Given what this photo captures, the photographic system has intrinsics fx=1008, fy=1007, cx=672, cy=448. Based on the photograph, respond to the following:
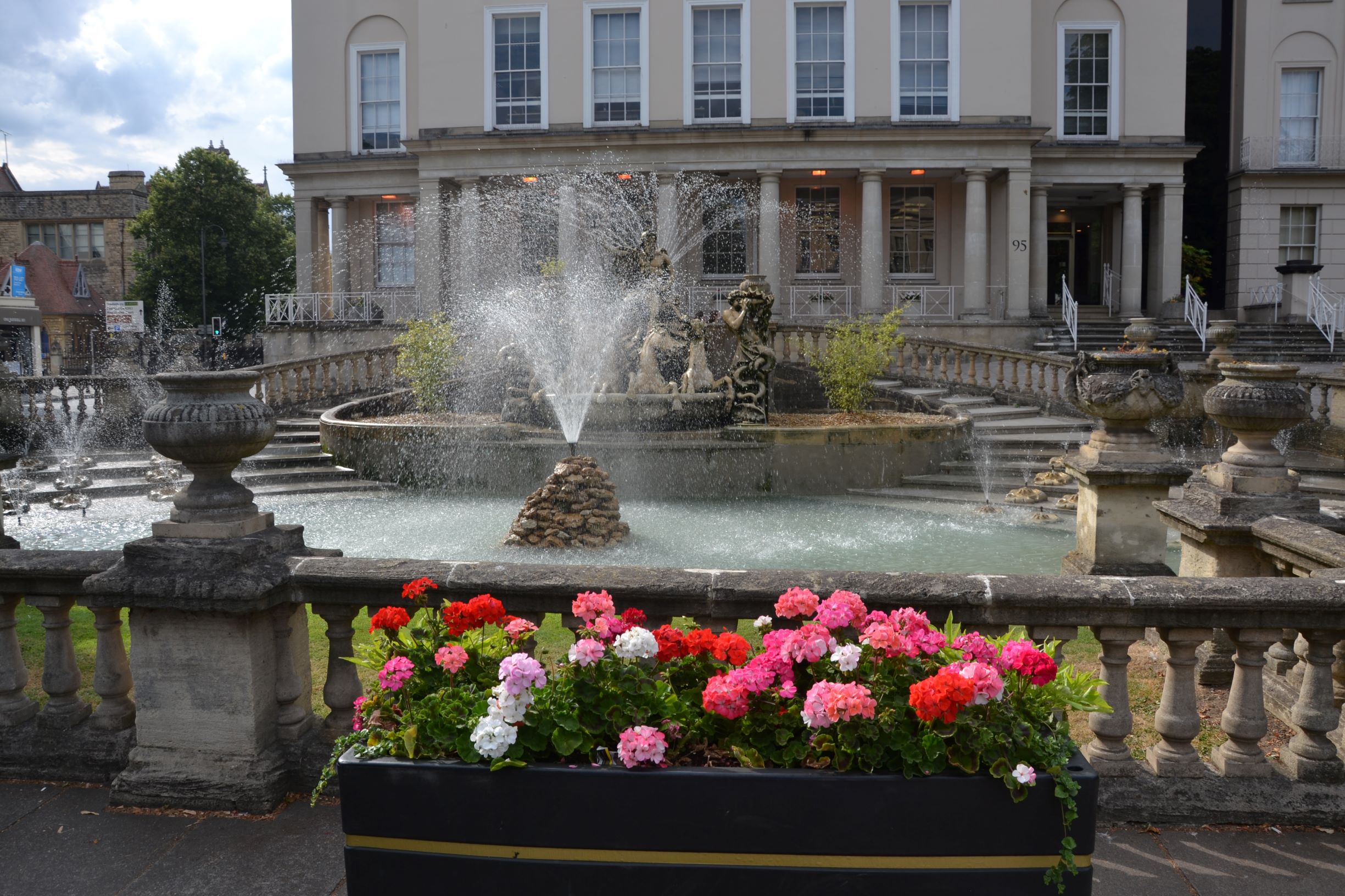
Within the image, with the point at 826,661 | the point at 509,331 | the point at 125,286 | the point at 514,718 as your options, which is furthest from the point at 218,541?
the point at 125,286

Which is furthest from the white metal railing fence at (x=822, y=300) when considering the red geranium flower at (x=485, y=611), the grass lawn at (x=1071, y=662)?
the red geranium flower at (x=485, y=611)

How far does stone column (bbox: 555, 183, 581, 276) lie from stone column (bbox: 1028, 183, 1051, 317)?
1177 centimetres

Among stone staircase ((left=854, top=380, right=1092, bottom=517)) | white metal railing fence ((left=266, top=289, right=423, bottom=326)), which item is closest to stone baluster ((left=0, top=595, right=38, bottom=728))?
stone staircase ((left=854, top=380, right=1092, bottom=517))

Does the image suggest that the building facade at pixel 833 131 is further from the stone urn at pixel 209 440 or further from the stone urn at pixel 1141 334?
the stone urn at pixel 209 440

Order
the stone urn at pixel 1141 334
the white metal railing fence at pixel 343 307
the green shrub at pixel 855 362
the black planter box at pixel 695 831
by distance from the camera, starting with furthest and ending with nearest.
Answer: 1. the white metal railing fence at pixel 343 307
2. the green shrub at pixel 855 362
3. the stone urn at pixel 1141 334
4. the black planter box at pixel 695 831

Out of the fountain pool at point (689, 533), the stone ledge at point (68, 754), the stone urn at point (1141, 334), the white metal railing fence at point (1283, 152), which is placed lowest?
the fountain pool at point (689, 533)

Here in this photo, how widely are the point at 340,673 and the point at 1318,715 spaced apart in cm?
374

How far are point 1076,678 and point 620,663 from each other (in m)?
→ 1.21

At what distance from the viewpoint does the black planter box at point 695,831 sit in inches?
92.3

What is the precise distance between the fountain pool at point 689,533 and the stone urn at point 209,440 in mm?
5471

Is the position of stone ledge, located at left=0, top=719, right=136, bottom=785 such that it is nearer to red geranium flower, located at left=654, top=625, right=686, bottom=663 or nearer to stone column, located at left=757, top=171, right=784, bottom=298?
red geranium flower, located at left=654, top=625, right=686, bottom=663

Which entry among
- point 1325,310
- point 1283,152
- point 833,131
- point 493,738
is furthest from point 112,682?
point 1283,152

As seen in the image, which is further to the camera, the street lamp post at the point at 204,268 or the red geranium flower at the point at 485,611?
the street lamp post at the point at 204,268

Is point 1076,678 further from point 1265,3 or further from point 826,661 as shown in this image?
point 1265,3
